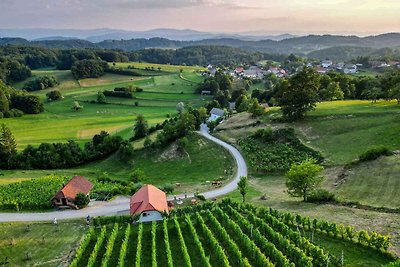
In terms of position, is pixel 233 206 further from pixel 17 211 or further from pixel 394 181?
pixel 17 211

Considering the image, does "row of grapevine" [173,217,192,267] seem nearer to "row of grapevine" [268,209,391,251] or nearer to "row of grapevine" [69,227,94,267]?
"row of grapevine" [69,227,94,267]

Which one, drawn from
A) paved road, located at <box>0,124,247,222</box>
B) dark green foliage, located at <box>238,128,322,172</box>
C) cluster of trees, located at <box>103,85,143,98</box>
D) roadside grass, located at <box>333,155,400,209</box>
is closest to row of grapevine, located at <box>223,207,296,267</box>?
paved road, located at <box>0,124,247,222</box>

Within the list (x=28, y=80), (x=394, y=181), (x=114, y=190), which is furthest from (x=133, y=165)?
(x=28, y=80)

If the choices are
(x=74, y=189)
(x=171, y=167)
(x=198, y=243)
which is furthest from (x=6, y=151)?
(x=198, y=243)

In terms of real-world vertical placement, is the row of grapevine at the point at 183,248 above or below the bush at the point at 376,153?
below

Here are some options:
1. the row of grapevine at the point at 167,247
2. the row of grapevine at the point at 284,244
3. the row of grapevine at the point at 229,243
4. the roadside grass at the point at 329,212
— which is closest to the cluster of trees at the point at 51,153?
the roadside grass at the point at 329,212

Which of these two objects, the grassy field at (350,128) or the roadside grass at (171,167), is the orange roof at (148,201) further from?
the grassy field at (350,128)
